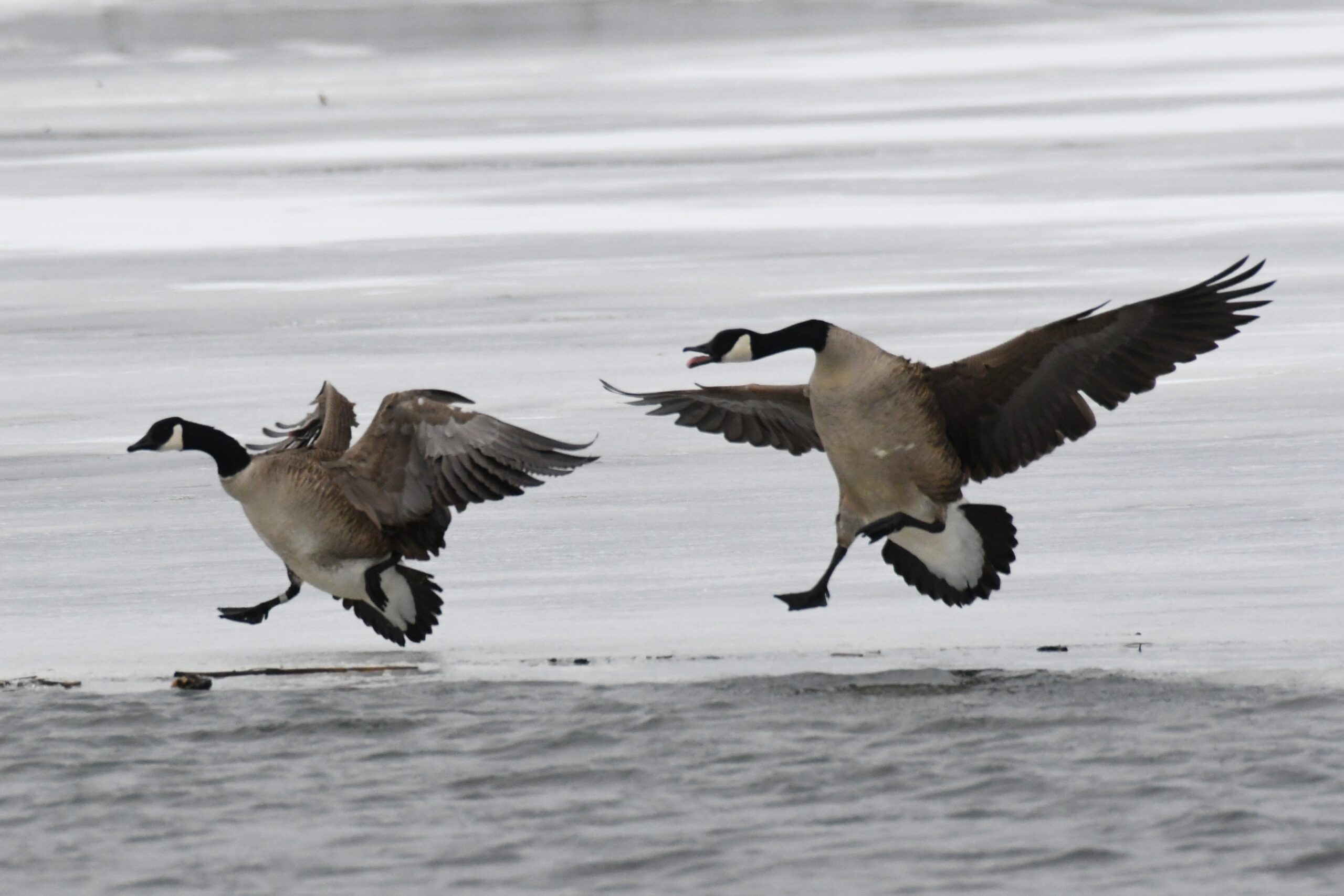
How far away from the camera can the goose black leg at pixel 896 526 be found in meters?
7.30

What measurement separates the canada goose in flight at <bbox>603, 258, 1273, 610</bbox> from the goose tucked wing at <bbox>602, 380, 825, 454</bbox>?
1.14 feet

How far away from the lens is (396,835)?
17.4ft

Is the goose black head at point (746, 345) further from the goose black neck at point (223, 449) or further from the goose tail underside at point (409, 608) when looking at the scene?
the goose black neck at point (223, 449)

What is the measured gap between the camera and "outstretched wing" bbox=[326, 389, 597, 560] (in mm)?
7375

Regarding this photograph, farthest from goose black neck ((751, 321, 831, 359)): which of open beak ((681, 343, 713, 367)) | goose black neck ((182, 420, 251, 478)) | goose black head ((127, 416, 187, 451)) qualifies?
goose black head ((127, 416, 187, 451))

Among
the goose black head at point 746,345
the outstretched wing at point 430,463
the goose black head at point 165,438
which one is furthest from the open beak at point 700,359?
the goose black head at point 165,438

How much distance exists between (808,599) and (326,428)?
6.62 feet

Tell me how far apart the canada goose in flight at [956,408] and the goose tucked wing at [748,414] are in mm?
346

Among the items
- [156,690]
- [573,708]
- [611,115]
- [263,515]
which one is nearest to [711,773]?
[573,708]

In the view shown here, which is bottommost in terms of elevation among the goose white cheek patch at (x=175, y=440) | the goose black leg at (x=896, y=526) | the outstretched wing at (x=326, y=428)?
the goose black leg at (x=896, y=526)

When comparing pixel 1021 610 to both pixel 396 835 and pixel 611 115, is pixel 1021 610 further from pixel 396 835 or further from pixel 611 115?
pixel 611 115

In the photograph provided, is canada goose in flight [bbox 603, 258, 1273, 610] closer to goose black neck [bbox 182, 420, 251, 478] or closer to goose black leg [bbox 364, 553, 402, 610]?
goose black leg [bbox 364, 553, 402, 610]

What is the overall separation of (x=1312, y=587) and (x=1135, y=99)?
19.7 m

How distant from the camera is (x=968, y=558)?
725cm
